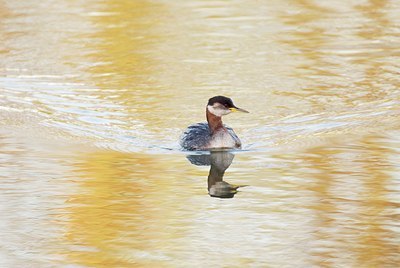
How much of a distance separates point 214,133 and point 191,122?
134 cm

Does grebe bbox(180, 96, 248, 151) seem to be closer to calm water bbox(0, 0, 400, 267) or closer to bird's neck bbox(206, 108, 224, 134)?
bird's neck bbox(206, 108, 224, 134)

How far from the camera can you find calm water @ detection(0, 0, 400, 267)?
8.70 m

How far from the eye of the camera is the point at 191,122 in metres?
14.2

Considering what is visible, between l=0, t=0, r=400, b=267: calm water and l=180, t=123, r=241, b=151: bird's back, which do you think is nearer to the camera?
l=0, t=0, r=400, b=267: calm water

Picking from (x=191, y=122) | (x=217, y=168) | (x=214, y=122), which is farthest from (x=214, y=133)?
(x=191, y=122)

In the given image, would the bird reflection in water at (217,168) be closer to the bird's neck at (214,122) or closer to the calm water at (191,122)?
the calm water at (191,122)

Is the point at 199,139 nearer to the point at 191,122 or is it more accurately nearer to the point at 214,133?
the point at 214,133

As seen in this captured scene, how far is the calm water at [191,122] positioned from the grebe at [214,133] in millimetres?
179

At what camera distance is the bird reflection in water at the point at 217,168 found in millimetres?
10367

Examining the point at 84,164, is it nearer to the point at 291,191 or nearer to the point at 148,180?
the point at 148,180

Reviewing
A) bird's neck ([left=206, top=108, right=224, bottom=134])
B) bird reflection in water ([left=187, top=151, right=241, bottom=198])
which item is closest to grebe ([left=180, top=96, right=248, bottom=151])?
bird's neck ([left=206, top=108, right=224, bottom=134])

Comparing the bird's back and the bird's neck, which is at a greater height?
the bird's neck

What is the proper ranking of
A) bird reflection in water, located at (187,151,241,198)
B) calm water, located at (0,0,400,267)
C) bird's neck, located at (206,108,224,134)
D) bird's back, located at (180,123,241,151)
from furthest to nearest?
bird's neck, located at (206,108,224,134)
bird's back, located at (180,123,241,151)
bird reflection in water, located at (187,151,241,198)
calm water, located at (0,0,400,267)

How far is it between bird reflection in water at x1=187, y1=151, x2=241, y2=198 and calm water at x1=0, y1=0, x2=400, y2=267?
1.5 inches
